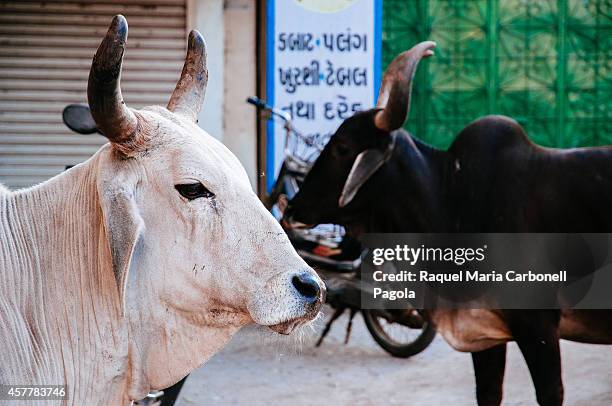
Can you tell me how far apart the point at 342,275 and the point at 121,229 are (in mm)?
4770

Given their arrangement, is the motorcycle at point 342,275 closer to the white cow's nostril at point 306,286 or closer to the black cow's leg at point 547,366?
the black cow's leg at point 547,366

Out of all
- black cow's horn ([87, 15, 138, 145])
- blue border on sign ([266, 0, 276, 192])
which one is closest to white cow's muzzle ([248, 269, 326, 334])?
black cow's horn ([87, 15, 138, 145])

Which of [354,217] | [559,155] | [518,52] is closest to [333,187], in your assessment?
[354,217]

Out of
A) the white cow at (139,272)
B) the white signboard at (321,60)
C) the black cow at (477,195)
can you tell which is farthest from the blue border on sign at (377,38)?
the white cow at (139,272)

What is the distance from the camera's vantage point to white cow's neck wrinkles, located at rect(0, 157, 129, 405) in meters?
2.10

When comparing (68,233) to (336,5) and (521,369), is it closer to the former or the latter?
(521,369)

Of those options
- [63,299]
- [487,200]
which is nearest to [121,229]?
[63,299]

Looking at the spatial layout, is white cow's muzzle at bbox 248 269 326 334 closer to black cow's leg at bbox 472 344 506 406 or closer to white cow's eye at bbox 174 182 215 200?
white cow's eye at bbox 174 182 215 200

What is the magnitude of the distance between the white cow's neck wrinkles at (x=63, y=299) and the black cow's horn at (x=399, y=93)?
8.64ft

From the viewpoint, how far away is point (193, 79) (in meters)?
2.59

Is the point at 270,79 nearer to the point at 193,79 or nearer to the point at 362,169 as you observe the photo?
the point at 362,169

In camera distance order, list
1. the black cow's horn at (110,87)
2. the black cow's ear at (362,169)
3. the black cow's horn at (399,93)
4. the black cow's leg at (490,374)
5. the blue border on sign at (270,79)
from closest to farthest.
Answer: the black cow's horn at (110,87) < the black cow's leg at (490,374) < the black cow's horn at (399,93) < the black cow's ear at (362,169) < the blue border on sign at (270,79)

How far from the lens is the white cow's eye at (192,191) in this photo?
85.3 inches

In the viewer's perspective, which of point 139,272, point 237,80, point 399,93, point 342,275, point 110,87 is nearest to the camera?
point 110,87
